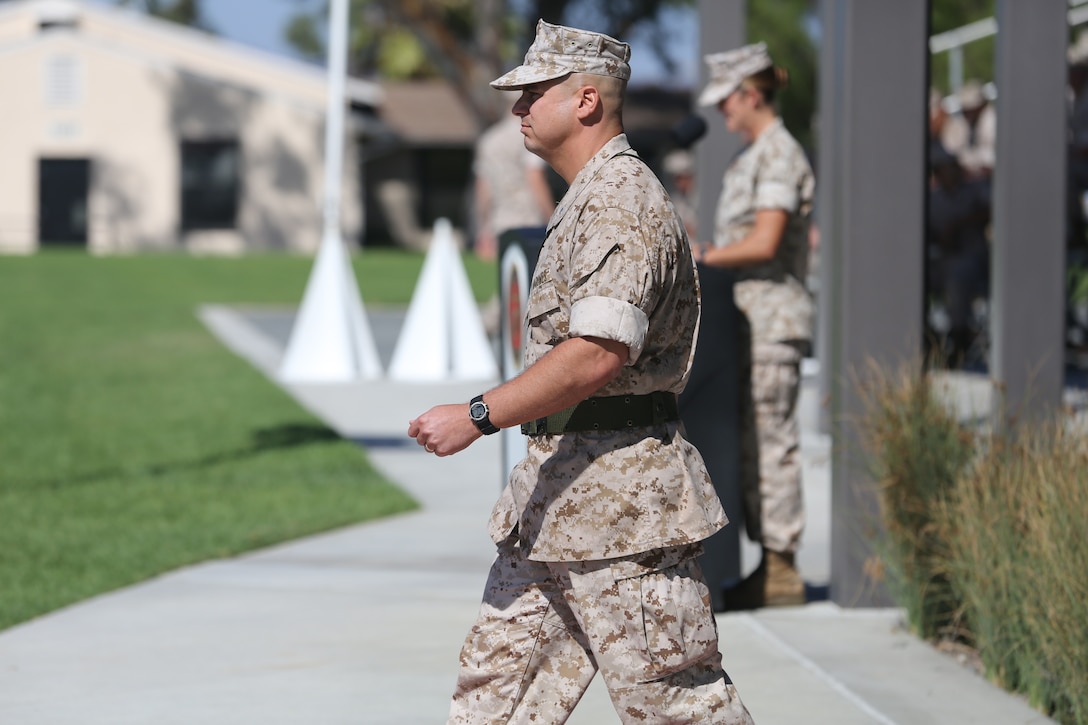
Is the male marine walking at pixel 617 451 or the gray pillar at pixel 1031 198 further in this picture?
the gray pillar at pixel 1031 198

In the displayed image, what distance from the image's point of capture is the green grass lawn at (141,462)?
24.7ft

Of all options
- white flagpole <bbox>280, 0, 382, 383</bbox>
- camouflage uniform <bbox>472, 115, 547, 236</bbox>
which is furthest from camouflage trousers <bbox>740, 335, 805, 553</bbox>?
white flagpole <bbox>280, 0, 382, 383</bbox>

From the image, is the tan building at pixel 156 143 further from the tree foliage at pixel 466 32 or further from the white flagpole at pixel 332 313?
the white flagpole at pixel 332 313

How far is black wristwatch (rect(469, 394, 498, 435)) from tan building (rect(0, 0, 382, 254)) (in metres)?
40.7

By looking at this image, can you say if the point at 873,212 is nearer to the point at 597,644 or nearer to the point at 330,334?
the point at 597,644

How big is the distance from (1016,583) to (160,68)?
1597 inches

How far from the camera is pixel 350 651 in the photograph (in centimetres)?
576

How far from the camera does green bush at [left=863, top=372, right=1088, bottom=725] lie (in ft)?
15.7

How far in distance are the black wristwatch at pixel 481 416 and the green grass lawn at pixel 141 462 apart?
3.42m

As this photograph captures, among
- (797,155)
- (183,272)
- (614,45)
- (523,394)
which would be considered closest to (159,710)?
(523,394)

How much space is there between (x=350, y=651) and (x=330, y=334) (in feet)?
28.8

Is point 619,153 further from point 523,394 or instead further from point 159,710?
point 159,710

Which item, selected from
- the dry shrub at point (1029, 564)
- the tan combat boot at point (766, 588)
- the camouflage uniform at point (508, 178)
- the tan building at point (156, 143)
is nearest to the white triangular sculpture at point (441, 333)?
the camouflage uniform at point (508, 178)

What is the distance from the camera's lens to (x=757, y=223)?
19.7 ft
